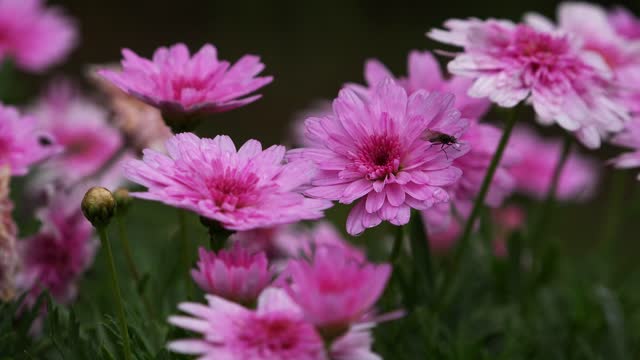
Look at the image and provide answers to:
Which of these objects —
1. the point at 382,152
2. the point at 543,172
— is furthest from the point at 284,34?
the point at 382,152

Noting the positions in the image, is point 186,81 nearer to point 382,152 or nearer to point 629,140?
point 382,152

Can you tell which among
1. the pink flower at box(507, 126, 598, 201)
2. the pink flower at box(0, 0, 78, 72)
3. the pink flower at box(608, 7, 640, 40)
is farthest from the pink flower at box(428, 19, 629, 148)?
the pink flower at box(0, 0, 78, 72)

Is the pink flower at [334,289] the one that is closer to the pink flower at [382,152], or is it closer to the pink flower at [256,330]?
the pink flower at [256,330]

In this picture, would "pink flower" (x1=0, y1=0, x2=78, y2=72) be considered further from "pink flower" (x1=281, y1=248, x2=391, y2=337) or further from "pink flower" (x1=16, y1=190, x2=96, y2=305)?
"pink flower" (x1=281, y1=248, x2=391, y2=337)

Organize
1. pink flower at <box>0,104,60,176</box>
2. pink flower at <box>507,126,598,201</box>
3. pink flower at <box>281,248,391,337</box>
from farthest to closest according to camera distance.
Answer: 1. pink flower at <box>507,126,598,201</box>
2. pink flower at <box>0,104,60,176</box>
3. pink flower at <box>281,248,391,337</box>

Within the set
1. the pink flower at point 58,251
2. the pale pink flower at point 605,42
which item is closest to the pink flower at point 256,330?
the pink flower at point 58,251

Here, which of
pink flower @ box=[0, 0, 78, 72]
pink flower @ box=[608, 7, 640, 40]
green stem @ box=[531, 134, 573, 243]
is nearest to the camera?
green stem @ box=[531, 134, 573, 243]

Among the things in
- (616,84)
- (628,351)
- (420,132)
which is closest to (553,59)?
(616,84)
